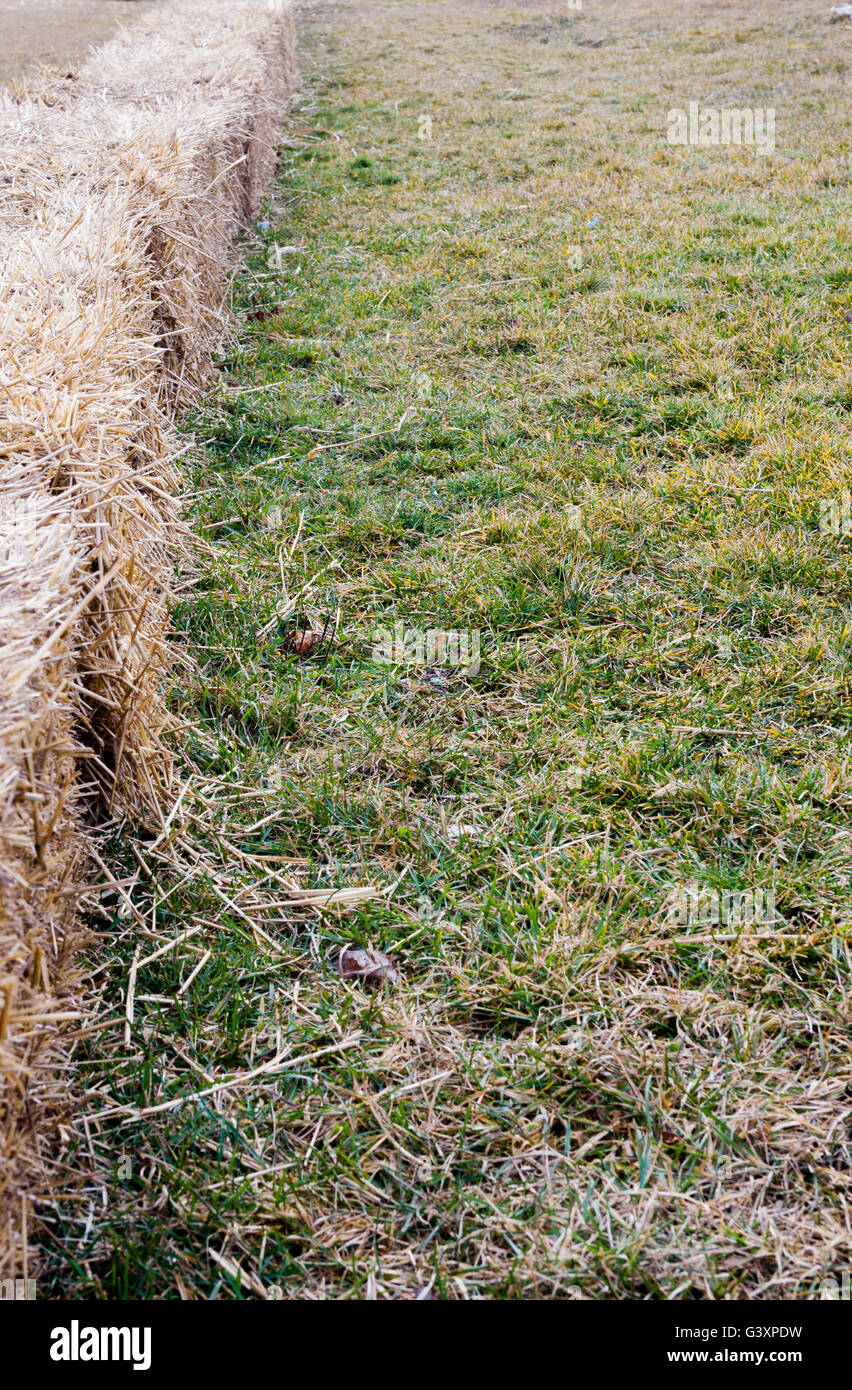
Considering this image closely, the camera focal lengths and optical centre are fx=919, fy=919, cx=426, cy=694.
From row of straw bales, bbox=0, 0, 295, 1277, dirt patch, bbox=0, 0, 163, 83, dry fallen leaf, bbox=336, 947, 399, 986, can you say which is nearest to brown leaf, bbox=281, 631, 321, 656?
row of straw bales, bbox=0, 0, 295, 1277

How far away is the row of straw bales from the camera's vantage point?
1.63 m

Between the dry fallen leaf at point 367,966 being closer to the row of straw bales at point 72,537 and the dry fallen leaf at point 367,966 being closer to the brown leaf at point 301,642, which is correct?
the row of straw bales at point 72,537

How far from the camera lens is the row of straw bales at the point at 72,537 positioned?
1626 mm

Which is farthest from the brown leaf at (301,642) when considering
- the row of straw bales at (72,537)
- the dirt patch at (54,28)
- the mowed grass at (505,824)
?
the dirt patch at (54,28)

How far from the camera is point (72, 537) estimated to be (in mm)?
2006

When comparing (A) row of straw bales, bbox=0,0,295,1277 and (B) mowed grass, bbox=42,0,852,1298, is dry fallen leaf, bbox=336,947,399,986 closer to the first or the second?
(B) mowed grass, bbox=42,0,852,1298

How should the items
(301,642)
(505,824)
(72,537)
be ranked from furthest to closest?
1. (301,642)
2. (505,824)
3. (72,537)

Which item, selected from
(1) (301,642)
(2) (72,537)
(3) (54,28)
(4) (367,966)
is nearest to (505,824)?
(4) (367,966)

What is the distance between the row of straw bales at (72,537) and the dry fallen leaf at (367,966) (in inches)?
23.4

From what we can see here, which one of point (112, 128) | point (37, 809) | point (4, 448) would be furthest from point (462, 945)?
point (112, 128)

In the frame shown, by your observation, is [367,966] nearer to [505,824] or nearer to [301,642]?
[505,824]

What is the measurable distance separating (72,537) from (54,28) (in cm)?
1705

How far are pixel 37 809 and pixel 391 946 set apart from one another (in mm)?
904

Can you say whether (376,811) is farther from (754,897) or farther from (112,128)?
(112,128)
